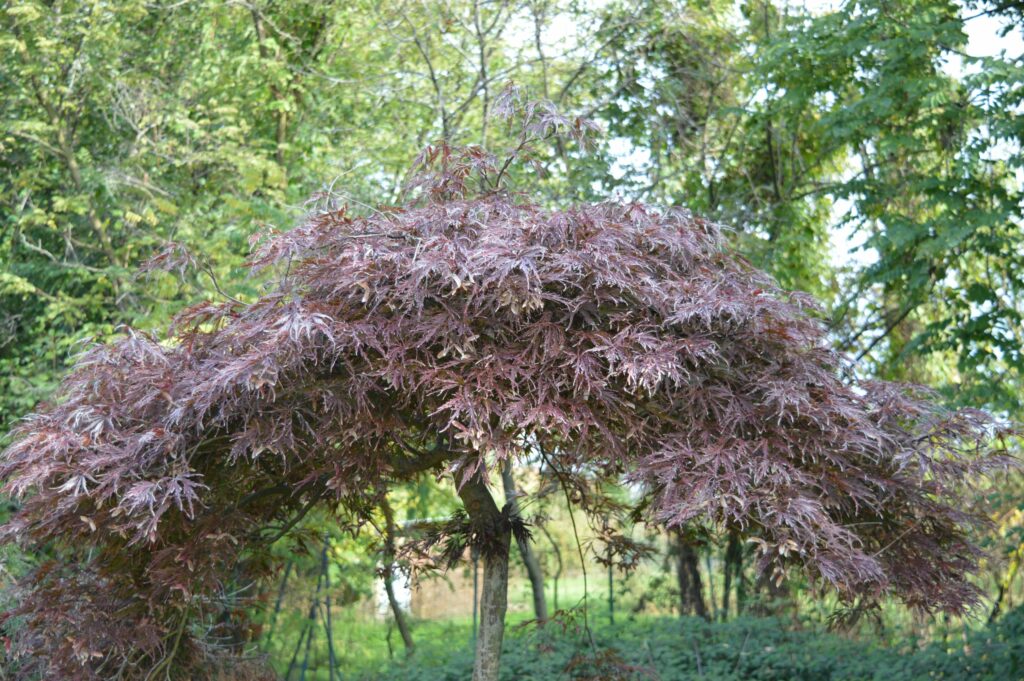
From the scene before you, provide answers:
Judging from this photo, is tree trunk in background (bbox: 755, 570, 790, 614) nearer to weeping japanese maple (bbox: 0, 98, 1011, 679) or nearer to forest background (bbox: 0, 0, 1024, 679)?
forest background (bbox: 0, 0, 1024, 679)

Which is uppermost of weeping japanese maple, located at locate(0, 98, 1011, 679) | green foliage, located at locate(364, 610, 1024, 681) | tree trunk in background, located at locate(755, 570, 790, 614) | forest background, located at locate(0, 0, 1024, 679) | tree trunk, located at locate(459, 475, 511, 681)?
forest background, located at locate(0, 0, 1024, 679)

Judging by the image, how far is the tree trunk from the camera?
3.63 m

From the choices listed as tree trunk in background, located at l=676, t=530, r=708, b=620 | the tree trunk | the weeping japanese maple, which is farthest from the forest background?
the weeping japanese maple

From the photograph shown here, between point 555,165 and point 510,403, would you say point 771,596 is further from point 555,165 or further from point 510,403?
point 510,403

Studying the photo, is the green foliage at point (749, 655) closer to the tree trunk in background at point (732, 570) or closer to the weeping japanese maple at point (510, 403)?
the tree trunk in background at point (732, 570)

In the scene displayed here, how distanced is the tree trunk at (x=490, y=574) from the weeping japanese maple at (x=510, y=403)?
447 millimetres

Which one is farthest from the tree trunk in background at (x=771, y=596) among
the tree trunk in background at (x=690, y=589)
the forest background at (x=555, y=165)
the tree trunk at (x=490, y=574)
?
the tree trunk at (x=490, y=574)

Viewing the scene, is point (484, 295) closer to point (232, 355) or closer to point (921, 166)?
point (232, 355)

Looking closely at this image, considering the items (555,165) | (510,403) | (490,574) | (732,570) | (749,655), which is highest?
(555,165)

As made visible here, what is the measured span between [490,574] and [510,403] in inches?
45.1

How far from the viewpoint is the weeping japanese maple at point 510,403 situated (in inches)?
108

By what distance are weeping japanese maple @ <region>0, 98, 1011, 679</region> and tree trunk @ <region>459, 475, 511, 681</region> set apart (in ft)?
1.47

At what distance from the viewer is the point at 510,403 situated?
2.78m

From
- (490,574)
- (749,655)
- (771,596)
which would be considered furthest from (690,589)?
(490,574)
